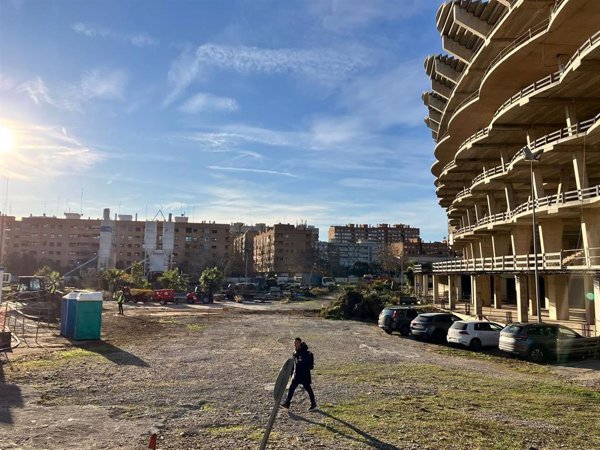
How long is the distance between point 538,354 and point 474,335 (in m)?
3.49

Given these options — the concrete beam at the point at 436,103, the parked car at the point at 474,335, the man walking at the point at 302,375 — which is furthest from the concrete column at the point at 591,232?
the concrete beam at the point at 436,103

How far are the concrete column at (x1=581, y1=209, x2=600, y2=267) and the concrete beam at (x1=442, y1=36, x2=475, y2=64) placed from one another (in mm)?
24742

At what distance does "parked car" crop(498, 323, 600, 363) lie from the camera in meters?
17.0

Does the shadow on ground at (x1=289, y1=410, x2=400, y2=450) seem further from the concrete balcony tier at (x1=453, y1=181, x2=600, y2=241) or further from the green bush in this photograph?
the green bush

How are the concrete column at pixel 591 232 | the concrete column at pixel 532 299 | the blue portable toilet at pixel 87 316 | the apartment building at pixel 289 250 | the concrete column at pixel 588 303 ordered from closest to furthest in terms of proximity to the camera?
1. the blue portable toilet at pixel 87 316
2. the concrete column at pixel 588 303
3. the concrete column at pixel 591 232
4. the concrete column at pixel 532 299
5. the apartment building at pixel 289 250

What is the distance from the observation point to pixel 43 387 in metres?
12.0

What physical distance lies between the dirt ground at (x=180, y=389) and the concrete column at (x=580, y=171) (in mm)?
14457

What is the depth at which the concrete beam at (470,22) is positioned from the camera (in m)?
40.2

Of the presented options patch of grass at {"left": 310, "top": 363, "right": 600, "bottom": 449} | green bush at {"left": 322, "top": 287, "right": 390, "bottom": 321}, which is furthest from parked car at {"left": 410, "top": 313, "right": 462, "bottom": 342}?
green bush at {"left": 322, "top": 287, "right": 390, "bottom": 321}

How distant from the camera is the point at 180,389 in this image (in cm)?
1195

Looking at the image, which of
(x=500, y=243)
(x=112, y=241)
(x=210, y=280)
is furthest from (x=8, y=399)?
(x=112, y=241)

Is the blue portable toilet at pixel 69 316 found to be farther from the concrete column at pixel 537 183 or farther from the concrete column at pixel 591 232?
the concrete column at pixel 537 183

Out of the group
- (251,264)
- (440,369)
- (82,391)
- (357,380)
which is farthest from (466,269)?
(251,264)

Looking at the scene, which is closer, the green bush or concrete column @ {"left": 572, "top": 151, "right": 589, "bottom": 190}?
concrete column @ {"left": 572, "top": 151, "right": 589, "bottom": 190}
